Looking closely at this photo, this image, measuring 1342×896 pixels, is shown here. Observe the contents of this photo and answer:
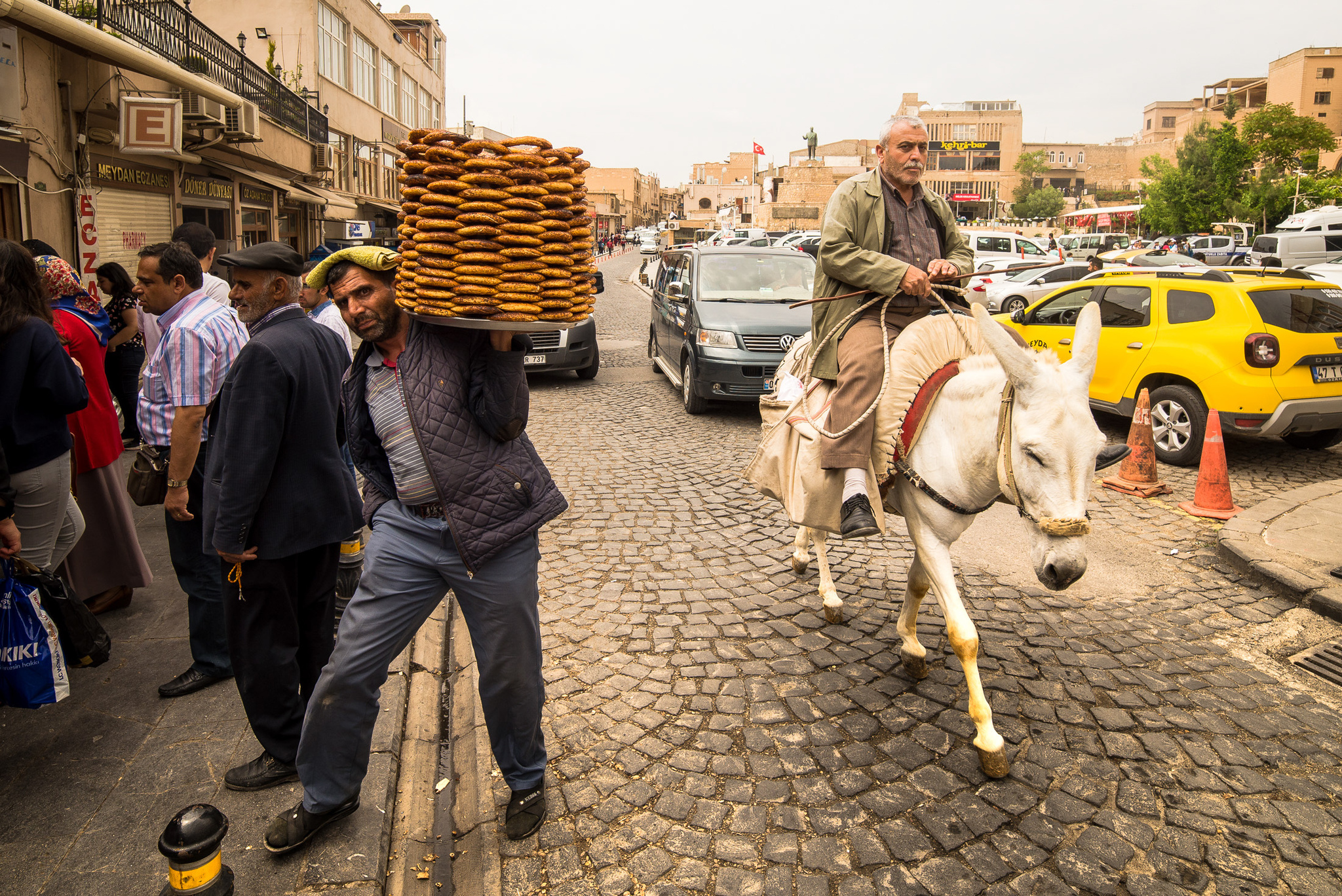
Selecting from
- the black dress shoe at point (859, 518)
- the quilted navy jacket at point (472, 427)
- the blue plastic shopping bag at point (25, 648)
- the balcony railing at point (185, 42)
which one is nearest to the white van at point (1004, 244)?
the balcony railing at point (185, 42)

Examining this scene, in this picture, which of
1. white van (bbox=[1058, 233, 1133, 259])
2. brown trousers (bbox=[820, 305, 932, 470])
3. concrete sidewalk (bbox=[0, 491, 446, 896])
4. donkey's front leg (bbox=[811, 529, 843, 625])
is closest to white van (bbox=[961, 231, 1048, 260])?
white van (bbox=[1058, 233, 1133, 259])

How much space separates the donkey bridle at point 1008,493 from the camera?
3.10 metres

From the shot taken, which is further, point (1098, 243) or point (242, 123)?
point (1098, 243)

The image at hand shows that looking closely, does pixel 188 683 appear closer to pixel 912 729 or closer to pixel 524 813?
pixel 524 813

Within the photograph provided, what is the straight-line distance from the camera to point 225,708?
390 cm

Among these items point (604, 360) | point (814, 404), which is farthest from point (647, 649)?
point (604, 360)

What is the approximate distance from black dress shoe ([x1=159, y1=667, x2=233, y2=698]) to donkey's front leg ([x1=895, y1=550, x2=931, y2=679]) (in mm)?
3414

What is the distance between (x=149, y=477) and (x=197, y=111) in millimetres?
13530

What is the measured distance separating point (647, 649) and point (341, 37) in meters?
35.4

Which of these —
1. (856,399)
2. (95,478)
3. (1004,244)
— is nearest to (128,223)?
(95,478)

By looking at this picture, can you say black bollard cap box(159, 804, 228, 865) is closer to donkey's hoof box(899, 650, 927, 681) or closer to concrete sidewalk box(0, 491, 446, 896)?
concrete sidewalk box(0, 491, 446, 896)

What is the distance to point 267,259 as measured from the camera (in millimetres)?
3445

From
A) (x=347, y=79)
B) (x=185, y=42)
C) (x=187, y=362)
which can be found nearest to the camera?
(x=187, y=362)

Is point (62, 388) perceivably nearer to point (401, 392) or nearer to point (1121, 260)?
point (401, 392)
